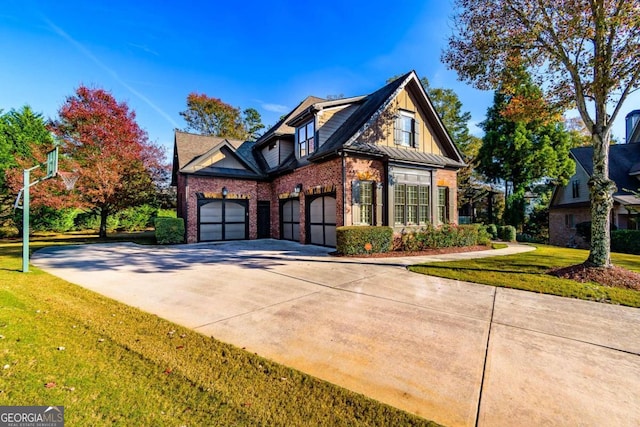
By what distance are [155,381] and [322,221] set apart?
10978 millimetres

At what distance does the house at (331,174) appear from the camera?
40.4ft

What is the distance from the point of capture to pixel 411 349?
3.50 m

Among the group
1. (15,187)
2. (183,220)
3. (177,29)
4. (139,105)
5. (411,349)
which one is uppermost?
(177,29)

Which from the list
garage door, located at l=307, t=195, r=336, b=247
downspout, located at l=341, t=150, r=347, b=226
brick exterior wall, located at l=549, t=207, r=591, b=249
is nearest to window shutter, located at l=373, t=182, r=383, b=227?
downspout, located at l=341, t=150, r=347, b=226

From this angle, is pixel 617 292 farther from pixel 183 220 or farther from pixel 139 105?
pixel 139 105

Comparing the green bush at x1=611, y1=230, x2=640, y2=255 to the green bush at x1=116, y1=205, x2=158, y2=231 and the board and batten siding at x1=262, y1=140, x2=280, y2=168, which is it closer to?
the board and batten siding at x1=262, y1=140, x2=280, y2=168

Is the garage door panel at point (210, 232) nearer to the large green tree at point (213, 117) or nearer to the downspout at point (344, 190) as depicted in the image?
the downspout at point (344, 190)

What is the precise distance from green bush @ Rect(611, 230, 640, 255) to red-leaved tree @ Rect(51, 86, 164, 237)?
28.4 m

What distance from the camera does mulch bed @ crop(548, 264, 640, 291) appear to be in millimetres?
6398

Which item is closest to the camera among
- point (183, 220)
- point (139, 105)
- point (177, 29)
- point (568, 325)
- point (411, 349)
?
point (411, 349)

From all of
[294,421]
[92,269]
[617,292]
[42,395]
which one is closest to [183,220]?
[92,269]

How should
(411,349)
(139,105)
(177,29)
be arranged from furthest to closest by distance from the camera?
(139,105) → (177,29) → (411,349)

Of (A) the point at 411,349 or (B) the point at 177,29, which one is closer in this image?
(A) the point at 411,349

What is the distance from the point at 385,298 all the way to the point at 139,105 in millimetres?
19828
